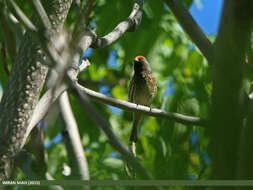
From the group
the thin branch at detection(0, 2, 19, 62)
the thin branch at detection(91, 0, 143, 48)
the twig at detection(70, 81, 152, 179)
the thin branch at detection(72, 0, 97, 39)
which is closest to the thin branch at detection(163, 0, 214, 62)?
the thin branch at detection(91, 0, 143, 48)

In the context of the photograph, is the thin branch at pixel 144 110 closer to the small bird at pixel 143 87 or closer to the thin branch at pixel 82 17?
the thin branch at pixel 82 17


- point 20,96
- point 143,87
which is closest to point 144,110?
point 20,96

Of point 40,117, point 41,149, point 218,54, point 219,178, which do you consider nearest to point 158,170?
point 219,178

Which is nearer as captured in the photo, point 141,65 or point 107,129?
point 107,129

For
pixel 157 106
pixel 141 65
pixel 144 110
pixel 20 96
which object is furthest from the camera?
pixel 141 65

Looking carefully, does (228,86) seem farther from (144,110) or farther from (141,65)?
(141,65)

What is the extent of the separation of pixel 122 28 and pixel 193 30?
93 cm

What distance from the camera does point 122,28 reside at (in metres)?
3.92

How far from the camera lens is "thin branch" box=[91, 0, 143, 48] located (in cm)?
373

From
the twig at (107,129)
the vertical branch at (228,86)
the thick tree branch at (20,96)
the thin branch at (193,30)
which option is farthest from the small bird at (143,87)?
the twig at (107,129)

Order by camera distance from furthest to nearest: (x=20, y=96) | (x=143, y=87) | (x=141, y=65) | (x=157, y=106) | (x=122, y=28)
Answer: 1. (x=141, y=65)
2. (x=143, y=87)
3. (x=157, y=106)
4. (x=122, y=28)
5. (x=20, y=96)

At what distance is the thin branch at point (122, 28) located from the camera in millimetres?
3730

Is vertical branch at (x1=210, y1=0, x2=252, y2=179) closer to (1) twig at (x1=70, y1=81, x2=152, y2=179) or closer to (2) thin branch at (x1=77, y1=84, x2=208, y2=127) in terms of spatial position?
(1) twig at (x1=70, y1=81, x2=152, y2=179)

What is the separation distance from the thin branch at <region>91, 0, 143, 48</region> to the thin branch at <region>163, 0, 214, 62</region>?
0.73m
